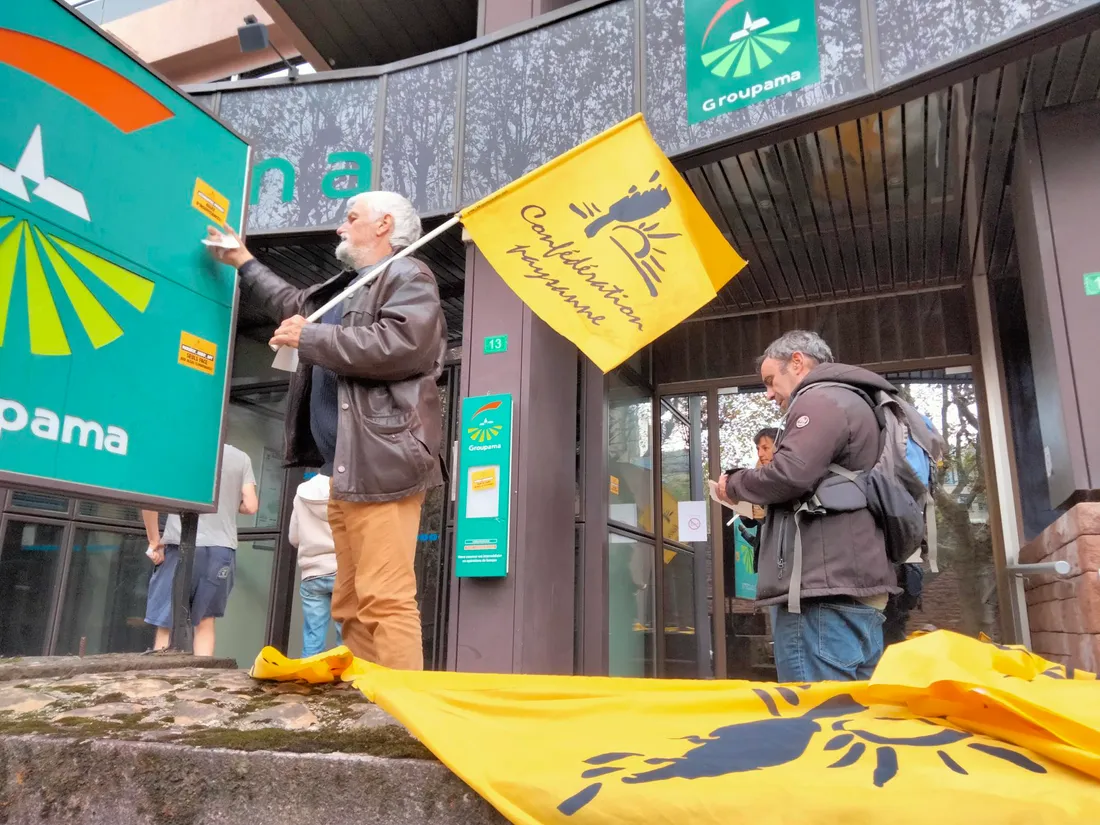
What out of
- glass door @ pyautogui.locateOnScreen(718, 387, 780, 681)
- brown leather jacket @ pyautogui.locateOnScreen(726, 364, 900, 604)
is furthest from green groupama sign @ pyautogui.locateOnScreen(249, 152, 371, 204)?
brown leather jacket @ pyautogui.locateOnScreen(726, 364, 900, 604)

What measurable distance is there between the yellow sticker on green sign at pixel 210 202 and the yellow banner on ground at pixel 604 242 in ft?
3.37

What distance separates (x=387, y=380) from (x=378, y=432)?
20 centimetres

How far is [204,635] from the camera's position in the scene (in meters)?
5.52

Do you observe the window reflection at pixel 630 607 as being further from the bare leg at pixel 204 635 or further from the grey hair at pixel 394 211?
the grey hair at pixel 394 211

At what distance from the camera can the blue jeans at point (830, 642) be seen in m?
2.78

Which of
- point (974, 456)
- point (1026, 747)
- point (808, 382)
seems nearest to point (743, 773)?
point (1026, 747)

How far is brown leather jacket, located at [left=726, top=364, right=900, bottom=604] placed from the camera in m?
2.79

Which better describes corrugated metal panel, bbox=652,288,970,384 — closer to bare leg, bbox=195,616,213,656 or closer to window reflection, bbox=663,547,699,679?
window reflection, bbox=663,547,699,679

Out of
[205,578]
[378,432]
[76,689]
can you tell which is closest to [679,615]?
[205,578]

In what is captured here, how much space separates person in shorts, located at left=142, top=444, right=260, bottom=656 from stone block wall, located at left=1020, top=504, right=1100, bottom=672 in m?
4.49

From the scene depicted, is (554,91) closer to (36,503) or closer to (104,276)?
(104,276)

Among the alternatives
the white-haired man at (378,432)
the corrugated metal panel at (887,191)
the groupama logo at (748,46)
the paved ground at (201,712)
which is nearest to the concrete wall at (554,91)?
the groupama logo at (748,46)

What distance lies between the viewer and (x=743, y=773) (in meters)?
1.20

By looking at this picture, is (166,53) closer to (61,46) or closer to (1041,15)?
(61,46)
